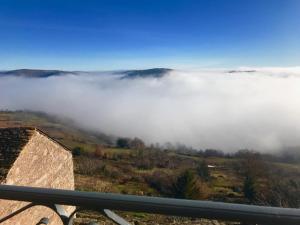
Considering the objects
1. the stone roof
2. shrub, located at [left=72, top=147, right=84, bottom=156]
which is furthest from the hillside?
the stone roof

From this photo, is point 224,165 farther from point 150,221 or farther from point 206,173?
point 150,221

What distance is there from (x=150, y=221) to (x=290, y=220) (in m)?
21.6

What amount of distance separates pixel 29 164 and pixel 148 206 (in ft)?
44.1

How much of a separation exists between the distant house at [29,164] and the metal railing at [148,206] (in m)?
10.4

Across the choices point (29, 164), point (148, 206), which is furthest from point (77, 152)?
point (148, 206)

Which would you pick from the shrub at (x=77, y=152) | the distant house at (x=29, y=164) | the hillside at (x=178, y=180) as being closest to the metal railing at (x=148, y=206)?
the distant house at (x=29, y=164)

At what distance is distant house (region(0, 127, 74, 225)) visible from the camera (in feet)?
42.1

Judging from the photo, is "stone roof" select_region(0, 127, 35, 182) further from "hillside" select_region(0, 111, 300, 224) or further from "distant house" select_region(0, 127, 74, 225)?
"hillside" select_region(0, 111, 300, 224)

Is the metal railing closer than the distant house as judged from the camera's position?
Yes

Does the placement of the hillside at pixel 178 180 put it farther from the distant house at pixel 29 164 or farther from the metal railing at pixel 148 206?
the metal railing at pixel 148 206

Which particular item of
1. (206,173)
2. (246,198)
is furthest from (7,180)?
(206,173)

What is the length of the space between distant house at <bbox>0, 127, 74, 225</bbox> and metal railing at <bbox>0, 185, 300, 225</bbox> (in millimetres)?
10397

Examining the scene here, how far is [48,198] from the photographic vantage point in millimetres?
1931

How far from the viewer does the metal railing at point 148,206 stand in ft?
5.25
